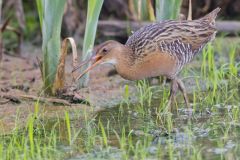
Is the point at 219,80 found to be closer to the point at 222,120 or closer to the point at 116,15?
the point at 222,120

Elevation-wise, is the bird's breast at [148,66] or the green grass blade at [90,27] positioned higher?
the green grass blade at [90,27]

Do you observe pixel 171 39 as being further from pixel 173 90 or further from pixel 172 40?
pixel 173 90

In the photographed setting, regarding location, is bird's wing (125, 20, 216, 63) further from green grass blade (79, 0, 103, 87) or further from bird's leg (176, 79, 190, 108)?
green grass blade (79, 0, 103, 87)

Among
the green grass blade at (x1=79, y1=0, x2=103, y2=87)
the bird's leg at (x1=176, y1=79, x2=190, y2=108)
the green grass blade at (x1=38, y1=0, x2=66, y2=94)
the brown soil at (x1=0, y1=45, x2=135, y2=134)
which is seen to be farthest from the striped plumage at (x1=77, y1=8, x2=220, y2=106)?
the brown soil at (x1=0, y1=45, x2=135, y2=134)

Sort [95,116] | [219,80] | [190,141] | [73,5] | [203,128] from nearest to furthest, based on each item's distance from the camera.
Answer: [190,141], [203,128], [95,116], [219,80], [73,5]

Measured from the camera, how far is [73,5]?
406 inches

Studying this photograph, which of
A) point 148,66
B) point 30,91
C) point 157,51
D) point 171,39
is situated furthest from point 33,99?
point 171,39

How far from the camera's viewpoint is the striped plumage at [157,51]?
23.1ft

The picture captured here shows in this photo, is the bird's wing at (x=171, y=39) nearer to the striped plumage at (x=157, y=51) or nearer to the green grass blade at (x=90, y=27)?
the striped plumage at (x=157, y=51)

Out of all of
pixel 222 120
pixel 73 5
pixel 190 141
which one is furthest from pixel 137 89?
pixel 73 5

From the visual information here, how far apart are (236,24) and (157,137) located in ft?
12.8

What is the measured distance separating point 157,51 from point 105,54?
552mm

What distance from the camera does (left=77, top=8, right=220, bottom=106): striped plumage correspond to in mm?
7047

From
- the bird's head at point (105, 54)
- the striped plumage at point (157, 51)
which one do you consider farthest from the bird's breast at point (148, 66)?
the bird's head at point (105, 54)
